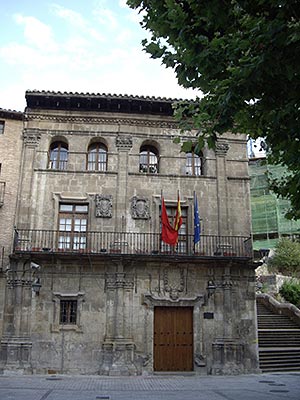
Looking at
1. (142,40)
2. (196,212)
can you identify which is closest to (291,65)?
(142,40)

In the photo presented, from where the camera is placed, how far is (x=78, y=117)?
17.8m

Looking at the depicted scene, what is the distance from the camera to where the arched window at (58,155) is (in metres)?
17.6

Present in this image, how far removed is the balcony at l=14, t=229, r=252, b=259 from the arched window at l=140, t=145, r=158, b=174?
9.40ft

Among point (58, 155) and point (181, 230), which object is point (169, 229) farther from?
point (58, 155)

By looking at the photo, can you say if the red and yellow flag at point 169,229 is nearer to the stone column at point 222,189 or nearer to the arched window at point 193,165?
the stone column at point 222,189

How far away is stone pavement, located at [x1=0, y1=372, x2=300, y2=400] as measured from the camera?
34.8 feet

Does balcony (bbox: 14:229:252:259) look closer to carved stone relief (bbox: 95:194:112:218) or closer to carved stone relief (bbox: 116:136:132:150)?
carved stone relief (bbox: 95:194:112:218)

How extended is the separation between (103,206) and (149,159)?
114 inches

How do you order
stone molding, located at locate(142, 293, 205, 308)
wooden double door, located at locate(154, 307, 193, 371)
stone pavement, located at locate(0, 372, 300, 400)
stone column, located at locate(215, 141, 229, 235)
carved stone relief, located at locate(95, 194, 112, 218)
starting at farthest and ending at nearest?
1. stone column, located at locate(215, 141, 229, 235)
2. carved stone relief, located at locate(95, 194, 112, 218)
3. stone molding, located at locate(142, 293, 205, 308)
4. wooden double door, located at locate(154, 307, 193, 371)
5. stone pavement, located at locate(0, 372, 300, 400)

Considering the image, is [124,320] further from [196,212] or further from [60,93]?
[60,93]

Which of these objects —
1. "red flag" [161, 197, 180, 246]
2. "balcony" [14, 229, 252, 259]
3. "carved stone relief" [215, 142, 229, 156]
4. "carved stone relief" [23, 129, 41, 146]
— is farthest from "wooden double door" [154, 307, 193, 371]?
"carved stone relief" [23, 129, 41, 146]

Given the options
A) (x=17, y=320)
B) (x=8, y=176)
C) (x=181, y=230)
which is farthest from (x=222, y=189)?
(x=17, y=320)

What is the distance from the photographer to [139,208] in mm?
16844

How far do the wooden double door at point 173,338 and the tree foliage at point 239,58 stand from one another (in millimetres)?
9597
